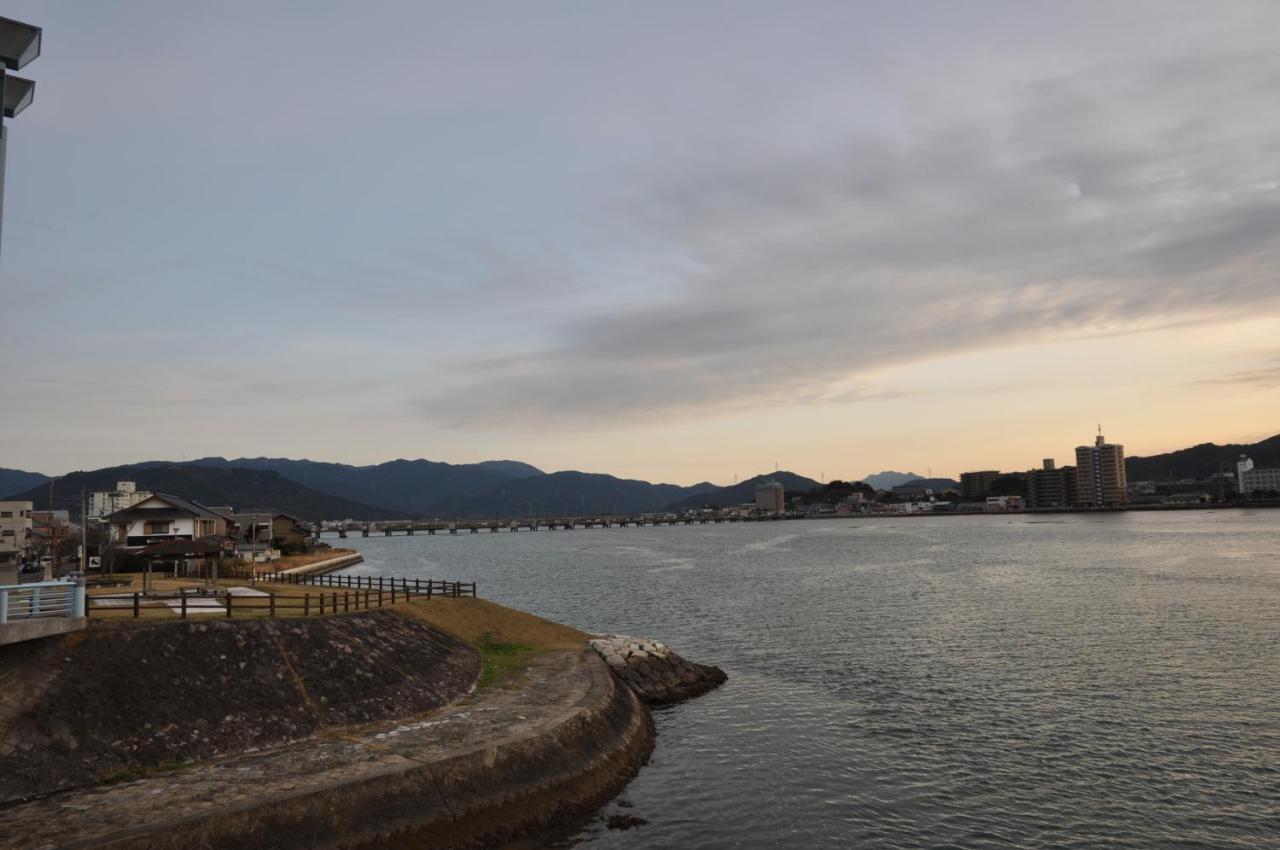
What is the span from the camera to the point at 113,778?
20250 mm

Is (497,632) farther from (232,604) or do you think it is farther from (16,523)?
(16,523)

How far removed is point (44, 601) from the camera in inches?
922

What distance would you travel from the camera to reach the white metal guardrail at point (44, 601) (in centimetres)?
2273

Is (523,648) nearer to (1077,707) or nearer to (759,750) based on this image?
(759,750)

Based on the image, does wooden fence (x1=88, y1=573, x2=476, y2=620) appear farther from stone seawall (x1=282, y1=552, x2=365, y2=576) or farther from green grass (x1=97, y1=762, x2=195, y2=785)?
stone seawall (x1=282, y1=552, x2=365, y2=576)

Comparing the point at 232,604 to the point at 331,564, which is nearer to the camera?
the point at 232,604

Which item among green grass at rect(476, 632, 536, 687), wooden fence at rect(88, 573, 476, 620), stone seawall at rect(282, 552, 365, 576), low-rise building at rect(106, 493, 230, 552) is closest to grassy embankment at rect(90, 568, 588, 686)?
green grass at rect(476, 632, 536, 687)

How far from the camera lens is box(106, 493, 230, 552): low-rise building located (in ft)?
239

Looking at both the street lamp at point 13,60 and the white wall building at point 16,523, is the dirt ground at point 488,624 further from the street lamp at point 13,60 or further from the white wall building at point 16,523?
the white wall building at point 16,523

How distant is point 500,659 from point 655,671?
8.71 meters

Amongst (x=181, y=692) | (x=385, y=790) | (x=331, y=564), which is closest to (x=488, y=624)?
(x=181, y=692)

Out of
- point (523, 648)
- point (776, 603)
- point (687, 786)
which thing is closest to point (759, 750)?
point (687, 786)

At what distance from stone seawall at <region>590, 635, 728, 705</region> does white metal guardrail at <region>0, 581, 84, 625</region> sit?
963 inches

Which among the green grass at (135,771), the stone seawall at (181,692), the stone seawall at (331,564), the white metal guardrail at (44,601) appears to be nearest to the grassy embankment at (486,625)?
the stone seawall at (181,692)
